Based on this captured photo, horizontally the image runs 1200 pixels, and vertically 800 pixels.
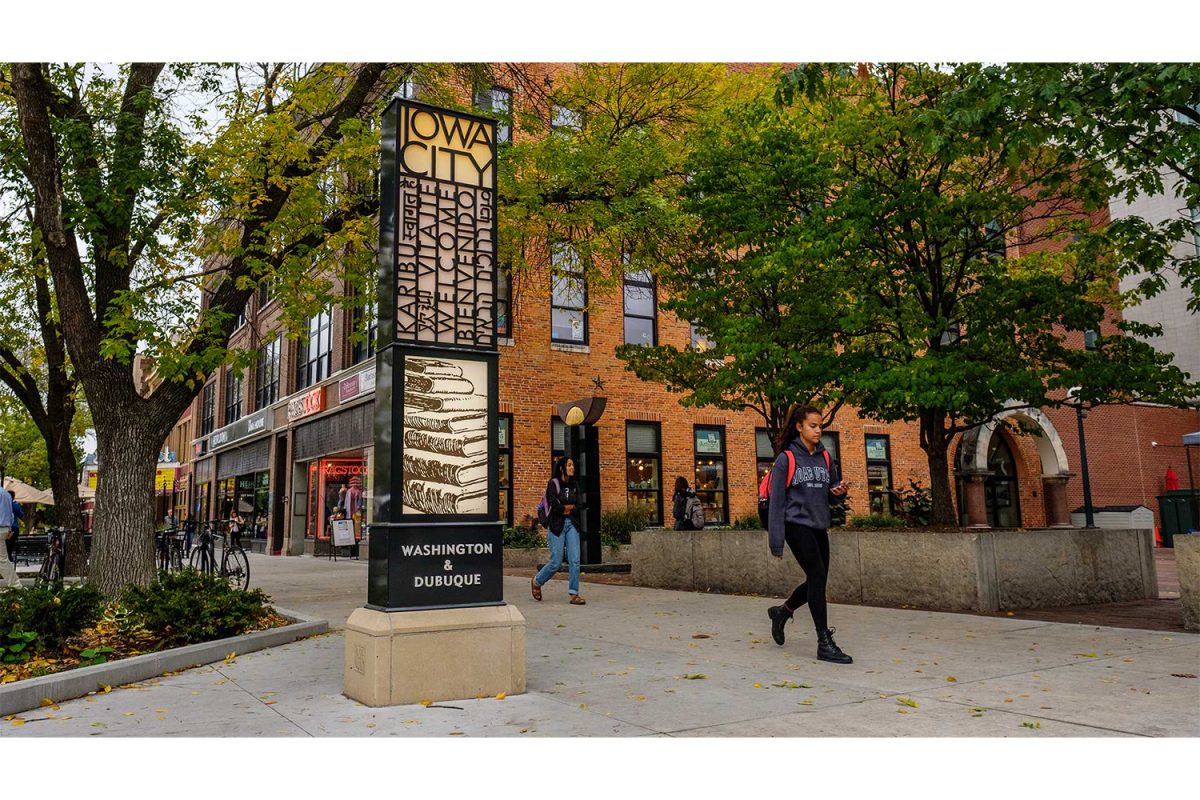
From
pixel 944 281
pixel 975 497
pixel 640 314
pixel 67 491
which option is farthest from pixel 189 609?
pixel 975 497

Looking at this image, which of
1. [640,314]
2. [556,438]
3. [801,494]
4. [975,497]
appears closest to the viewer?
[801,494]

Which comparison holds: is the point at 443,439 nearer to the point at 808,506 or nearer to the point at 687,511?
the point at 808,506

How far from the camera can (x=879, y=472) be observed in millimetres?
28172

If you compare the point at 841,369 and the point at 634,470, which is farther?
the point at 634,470

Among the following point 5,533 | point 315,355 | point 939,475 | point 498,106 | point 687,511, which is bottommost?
point 5,533

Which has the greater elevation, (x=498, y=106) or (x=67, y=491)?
(x=498, y=106)

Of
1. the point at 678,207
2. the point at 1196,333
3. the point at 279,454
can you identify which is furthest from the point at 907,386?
the point at 279,454

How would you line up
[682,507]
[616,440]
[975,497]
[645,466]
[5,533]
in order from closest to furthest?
[5,533] → [682,507] → [616,440] → [645,466] → [975,497]

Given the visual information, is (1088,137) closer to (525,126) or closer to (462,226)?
(462,226)

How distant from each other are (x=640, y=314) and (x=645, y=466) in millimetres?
4349

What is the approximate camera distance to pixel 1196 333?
25406 mm

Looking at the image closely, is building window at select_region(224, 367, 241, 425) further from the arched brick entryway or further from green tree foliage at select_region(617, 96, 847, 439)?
green tree foliage at select_region(617, 96, 847, 439)

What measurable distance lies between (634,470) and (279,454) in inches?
578

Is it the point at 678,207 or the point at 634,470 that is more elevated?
the point at 678,207
